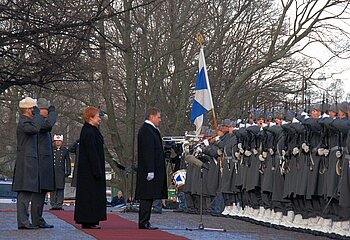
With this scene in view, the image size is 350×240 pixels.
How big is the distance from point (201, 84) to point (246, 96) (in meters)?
18.0

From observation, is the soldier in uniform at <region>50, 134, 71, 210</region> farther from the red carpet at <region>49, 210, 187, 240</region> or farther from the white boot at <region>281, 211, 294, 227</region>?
the white boot at <region>281, 211, 294, 227</region>

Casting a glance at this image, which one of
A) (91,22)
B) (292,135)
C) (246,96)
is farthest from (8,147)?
(91,22)

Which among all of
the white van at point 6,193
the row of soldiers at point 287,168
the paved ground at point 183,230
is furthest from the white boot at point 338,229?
the white van at point 6,193

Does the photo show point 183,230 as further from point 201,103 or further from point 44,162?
point 201,103

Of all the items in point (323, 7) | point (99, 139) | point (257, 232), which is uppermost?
point (323, 7)

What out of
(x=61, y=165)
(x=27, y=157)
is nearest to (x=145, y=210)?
(x=27, y=157)

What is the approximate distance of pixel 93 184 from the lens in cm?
1530

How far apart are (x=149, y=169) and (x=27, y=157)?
1.78 m

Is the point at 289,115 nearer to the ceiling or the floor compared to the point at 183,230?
nearer to the ceiling

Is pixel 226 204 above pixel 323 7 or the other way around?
the other way around

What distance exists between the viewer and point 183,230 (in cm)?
1614

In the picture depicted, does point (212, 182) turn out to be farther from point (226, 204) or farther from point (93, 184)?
point (93, 184)

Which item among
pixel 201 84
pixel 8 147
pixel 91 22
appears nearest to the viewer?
pixel 91 22

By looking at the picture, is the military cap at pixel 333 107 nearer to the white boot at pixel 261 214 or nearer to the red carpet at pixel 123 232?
the red carpet at pixel 123 232
